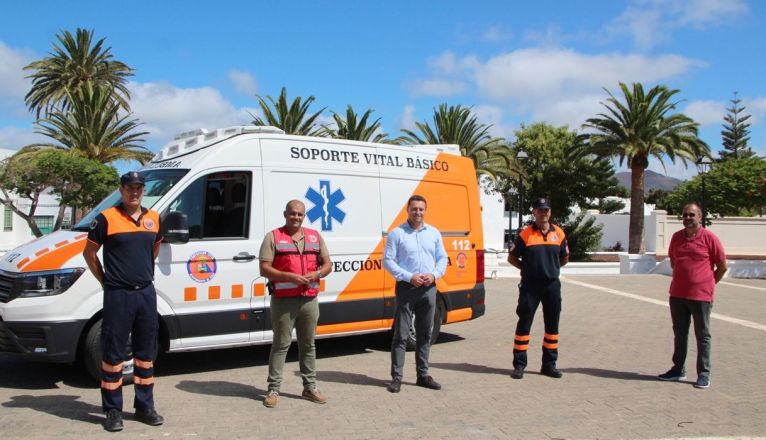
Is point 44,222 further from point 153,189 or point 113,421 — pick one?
point 113,421

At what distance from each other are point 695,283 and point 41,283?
242 inches

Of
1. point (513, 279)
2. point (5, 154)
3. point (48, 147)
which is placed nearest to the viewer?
point (513, 279)

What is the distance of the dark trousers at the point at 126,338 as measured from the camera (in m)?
4.98

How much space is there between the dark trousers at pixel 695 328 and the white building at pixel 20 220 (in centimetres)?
3445

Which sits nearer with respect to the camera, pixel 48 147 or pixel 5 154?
pixel 48 147

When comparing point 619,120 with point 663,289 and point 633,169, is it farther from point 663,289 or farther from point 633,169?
point 663,289

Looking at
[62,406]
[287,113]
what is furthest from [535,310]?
[287,113]

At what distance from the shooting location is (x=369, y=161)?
26.3 feet

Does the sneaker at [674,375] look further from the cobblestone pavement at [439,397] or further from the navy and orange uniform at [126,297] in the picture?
the navy and orange uniform at [126,297]

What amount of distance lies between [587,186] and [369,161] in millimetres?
32109

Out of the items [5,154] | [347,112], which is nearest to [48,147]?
[5,154]

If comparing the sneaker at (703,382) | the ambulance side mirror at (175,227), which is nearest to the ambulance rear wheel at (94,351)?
the ambulance side mirror at (175,227)

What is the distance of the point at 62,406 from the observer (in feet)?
18.6

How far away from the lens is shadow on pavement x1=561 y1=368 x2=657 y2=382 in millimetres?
7121
